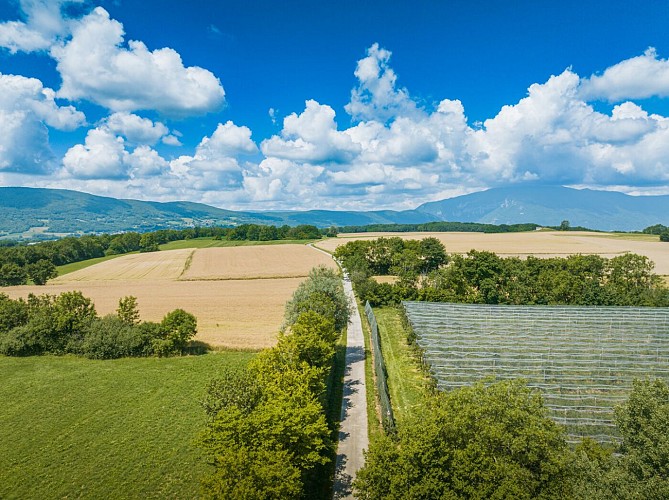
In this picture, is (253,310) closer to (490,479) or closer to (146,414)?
(146,414)

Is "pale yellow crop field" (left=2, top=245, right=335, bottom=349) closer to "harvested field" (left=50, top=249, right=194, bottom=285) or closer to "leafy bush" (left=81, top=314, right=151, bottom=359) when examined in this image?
"harvested field" (left=50, top=249, right=194, bottom=285)

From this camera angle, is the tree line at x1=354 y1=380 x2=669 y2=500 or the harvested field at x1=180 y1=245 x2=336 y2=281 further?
the harvested field at x1=180 y1=245 x2=336 y2=281

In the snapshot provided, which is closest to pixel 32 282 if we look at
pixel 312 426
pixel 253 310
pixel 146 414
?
pixel 253 310

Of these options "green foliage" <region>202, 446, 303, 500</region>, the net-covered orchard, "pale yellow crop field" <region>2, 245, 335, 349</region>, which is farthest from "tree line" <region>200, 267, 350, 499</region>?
"pale yellow crop field" <region>2, 245, 335, 349</region>

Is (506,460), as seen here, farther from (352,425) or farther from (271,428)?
(352,425)

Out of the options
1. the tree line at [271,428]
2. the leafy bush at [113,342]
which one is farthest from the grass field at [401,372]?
the leafy bush at [113,342]

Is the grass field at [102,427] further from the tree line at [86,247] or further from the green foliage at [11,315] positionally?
the tree line at [86,247]

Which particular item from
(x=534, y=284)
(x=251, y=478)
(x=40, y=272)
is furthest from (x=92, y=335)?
(x=534, y=284)
